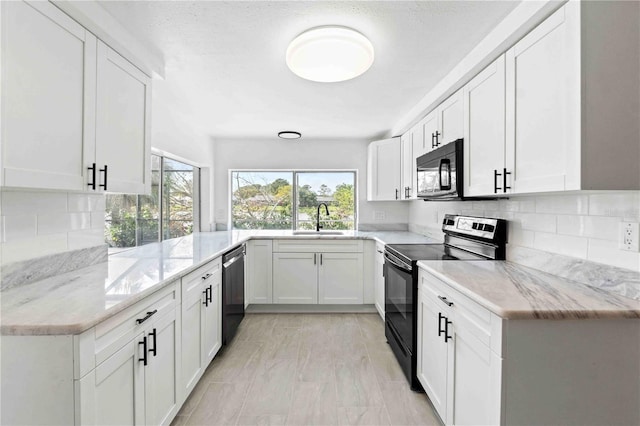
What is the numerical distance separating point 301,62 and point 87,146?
1179mm

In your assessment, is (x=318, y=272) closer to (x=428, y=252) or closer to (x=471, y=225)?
(x=428, y=252)

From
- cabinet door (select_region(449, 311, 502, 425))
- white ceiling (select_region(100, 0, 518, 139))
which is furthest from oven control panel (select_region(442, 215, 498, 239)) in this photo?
white ceiling (select_region(100, 0, 518, 139))

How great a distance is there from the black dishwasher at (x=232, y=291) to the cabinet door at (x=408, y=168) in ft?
6.09

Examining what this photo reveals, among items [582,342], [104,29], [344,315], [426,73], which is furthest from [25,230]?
[344,315]

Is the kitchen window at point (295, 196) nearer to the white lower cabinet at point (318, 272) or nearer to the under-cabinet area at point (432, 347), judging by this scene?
the white lower cabinet at point (318, 272)

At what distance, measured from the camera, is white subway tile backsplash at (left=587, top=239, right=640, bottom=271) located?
3.87 feet

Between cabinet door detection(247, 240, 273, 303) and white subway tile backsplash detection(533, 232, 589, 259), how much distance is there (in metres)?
2.52

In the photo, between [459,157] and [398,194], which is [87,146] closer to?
[459,157]

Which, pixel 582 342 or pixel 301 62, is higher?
pixel 301 62

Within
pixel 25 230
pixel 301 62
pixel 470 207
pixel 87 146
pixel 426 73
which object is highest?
pixel 426 73

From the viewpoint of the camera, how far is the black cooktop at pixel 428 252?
204 cm

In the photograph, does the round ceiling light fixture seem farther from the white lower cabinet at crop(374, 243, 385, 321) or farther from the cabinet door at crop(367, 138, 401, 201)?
the white lower cabinet at crop(374, 243, 385, 321)

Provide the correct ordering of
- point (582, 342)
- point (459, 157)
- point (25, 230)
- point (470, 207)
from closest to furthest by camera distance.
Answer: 1. point (582, 342)
2. point (25, 230)
3. point (459, 157)
4. point (470, 207)

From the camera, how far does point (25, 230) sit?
53.5 inches
